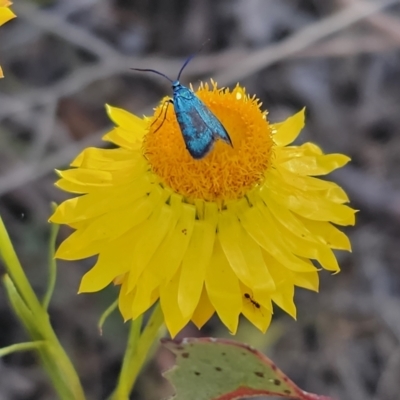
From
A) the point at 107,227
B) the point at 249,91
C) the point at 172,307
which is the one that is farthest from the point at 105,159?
the point at 249,91

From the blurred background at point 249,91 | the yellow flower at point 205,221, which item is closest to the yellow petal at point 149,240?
the yellow flower at point 205,221

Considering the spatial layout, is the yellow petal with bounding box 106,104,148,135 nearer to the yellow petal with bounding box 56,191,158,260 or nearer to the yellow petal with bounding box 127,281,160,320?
the yellow petal with bounding box 56,191,158,260

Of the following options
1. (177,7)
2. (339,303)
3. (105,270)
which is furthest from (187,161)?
(177,7)

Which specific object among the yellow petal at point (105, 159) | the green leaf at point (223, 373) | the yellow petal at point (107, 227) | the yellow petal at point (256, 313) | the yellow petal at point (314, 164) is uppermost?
the yellow petal at point (105, 159)

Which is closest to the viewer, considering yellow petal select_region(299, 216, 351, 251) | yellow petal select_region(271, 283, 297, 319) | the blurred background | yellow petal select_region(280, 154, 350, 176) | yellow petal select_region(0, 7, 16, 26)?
yellow petal select_region(0, 7, 16, 26)

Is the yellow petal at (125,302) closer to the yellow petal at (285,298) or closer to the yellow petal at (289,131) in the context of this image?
the yellow petal at (285,298)

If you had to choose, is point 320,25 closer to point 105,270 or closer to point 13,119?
point 13,119

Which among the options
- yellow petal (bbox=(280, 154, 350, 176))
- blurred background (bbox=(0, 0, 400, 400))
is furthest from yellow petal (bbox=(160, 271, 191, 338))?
blurred background (bbox=(0, 0, 400, 400))
